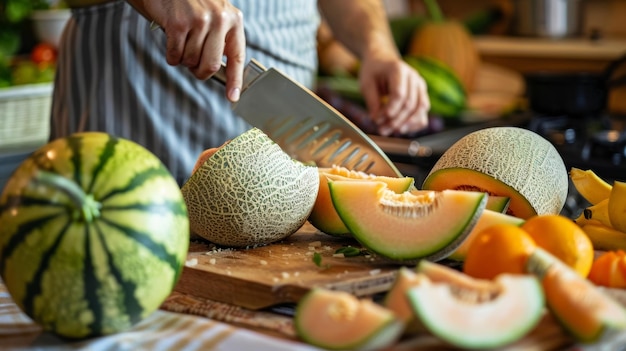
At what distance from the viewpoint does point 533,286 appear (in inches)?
35.3

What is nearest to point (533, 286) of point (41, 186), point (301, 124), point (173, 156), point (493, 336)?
point (493, 336)

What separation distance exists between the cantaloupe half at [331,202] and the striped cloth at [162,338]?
33 centimetres

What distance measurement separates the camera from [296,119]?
145cm

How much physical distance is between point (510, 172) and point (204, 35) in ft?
1.68

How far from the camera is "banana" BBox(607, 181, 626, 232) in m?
1.22

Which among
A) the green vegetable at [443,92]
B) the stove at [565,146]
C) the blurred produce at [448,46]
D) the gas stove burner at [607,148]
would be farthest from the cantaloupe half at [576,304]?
the blurred produce at [448,46]

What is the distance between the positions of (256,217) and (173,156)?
0.84m

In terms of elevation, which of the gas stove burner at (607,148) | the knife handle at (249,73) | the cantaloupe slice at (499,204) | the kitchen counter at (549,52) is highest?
the knife handle at (249,73)

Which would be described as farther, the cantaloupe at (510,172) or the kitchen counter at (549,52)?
the kitchen counter at (549,52)

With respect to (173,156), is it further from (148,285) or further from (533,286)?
(533,286)

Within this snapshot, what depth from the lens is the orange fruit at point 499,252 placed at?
1.00 metres

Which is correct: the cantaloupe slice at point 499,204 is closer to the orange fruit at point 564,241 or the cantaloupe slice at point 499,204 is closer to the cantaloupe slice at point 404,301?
the orange fruit at point 564,241

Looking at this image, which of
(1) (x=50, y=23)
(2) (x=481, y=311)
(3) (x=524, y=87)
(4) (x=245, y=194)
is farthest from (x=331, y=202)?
(3) (x=524, y=87)

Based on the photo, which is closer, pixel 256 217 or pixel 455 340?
pixel 455 340
